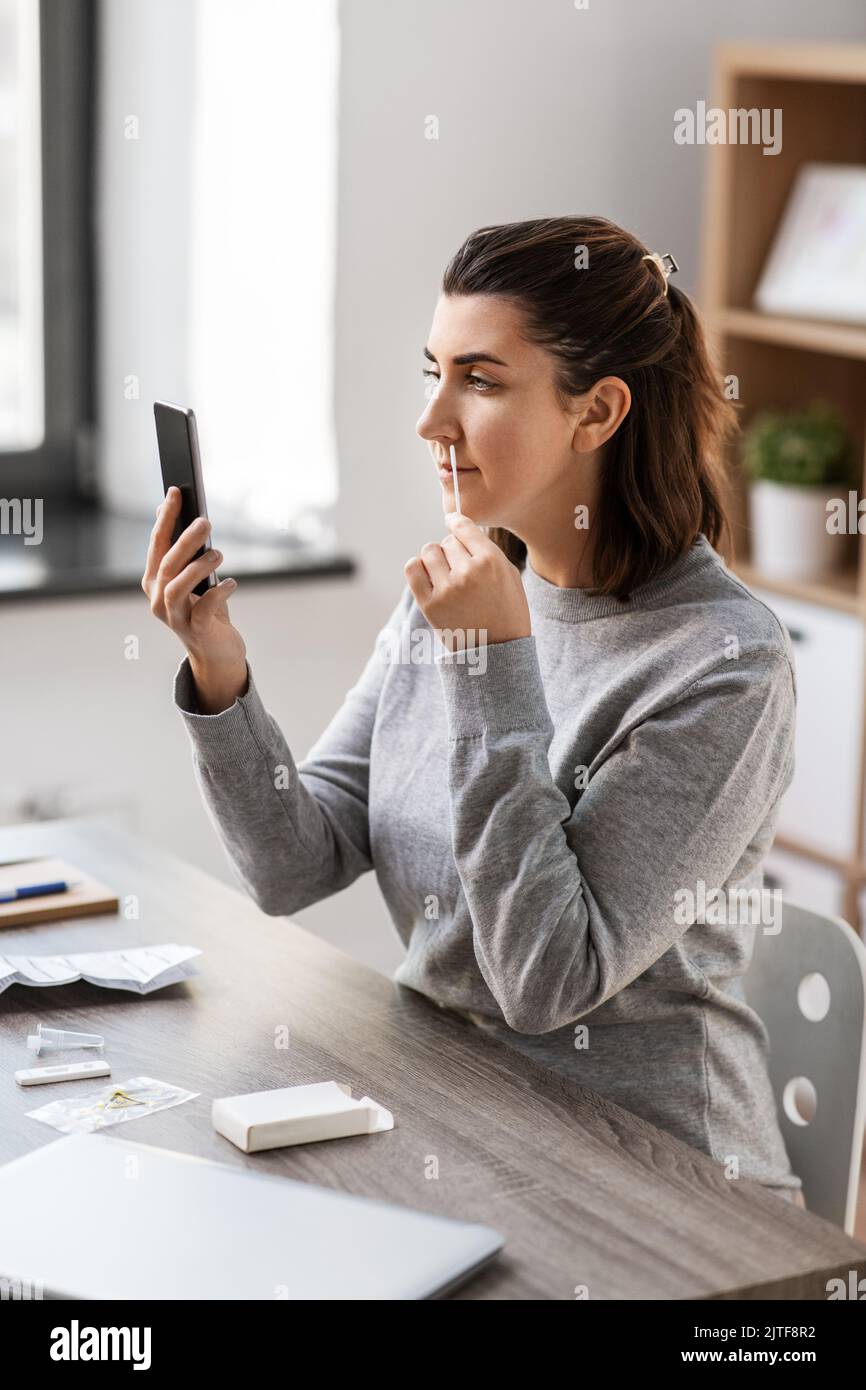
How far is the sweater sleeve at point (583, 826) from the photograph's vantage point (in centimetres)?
126

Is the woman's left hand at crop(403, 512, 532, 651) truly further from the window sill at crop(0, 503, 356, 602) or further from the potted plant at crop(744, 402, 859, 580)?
the potted plant at crop(744, 402, 859, 580)

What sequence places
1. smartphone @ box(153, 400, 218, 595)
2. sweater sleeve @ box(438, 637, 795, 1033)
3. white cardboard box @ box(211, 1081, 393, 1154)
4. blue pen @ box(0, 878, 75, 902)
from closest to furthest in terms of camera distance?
1. white cardboard box @ box(211, 1081, 393, 1154)
2. sweater sleeve @ box(438, 637, 795, 1033)
3. smartphone @ box(153, 400, 218, 595)
4. blue pen @ box(0, 878, 75, 902)

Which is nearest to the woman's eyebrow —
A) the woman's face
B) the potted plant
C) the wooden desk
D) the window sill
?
the woman's face

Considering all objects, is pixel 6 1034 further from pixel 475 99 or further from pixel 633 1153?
pixel 475 99

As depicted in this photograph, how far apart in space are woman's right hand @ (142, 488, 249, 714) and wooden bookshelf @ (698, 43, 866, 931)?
4.48ft

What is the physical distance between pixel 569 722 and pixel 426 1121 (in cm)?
38

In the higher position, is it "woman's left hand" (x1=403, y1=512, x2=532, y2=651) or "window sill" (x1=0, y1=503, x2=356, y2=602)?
"woman's left hand" (x1=403, y1=512, x2=532, y2=651)

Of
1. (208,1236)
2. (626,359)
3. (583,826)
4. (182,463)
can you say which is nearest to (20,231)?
(182,463)

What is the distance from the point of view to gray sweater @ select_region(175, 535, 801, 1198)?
1.27 m

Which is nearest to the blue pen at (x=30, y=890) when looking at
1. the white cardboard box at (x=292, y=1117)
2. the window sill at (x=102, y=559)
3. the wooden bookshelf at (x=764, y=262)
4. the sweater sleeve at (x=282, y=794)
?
the sweater sleeve at (x=282, y=794)

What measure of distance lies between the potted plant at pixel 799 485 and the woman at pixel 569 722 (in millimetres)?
1270

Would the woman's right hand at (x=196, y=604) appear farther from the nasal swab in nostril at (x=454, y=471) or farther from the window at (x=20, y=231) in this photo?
the window at (x=20, y=231)

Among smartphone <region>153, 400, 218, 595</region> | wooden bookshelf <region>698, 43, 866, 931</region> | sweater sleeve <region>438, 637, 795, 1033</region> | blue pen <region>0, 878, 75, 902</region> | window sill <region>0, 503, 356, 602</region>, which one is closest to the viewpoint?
sweater sleeve <region>438, 637, 795, 1033</region>

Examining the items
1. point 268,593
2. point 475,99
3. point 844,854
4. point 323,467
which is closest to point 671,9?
point 475,99
